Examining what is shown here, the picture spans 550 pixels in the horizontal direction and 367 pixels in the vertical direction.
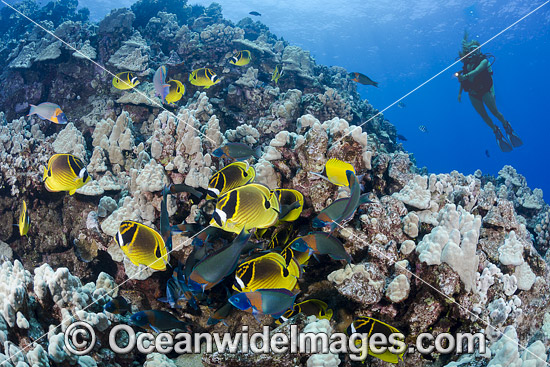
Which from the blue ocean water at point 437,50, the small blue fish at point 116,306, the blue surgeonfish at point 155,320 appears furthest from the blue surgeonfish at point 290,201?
the blue ocean water at point 437,50

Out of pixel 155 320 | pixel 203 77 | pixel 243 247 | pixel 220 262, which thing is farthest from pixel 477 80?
pixel 155 320

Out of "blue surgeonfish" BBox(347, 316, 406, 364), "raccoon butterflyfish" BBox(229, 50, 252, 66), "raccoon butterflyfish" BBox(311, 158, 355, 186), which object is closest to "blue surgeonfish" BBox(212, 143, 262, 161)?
"raccoon butterflyfish" BBox(311, 158, 355, 186)

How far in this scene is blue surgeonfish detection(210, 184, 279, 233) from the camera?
1.65 meters

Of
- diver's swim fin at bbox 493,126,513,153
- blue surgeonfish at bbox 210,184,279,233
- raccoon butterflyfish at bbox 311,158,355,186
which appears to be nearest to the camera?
blue surgeonfish at bbox 210,184,279,233

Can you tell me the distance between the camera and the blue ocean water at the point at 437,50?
37875 mm

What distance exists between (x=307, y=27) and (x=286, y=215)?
5174 centimetres

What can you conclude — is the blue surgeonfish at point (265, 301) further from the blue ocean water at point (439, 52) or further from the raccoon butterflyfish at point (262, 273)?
the blue ocean water at point (439, 52)

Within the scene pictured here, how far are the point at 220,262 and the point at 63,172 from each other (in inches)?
69.8

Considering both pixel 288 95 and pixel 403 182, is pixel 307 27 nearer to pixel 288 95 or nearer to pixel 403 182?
pixel 288 95

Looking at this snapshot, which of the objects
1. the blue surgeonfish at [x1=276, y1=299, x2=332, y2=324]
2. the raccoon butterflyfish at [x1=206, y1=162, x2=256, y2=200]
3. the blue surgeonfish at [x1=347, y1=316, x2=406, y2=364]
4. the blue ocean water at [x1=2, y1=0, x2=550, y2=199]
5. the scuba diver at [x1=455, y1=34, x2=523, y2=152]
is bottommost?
the blue surgeonfish at [x1=347, y1=316, x2=406, y2=364]

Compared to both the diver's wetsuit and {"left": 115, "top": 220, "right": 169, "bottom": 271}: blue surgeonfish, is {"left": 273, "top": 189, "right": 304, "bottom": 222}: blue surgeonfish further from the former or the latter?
the diver's wetsuit

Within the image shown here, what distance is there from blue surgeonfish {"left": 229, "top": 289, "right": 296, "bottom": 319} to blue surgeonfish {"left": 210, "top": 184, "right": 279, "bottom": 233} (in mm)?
402

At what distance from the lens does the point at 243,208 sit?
1.67 meters

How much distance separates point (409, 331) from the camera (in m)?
2.49
